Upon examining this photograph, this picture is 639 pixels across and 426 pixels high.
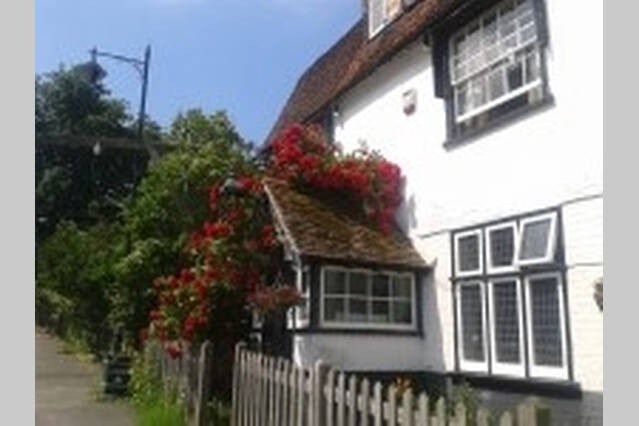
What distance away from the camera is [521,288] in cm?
1122

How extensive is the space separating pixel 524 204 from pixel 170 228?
9.83 m

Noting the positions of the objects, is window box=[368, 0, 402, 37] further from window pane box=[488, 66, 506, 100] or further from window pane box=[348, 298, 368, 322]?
window pane box=[348, 298, 368, 322]

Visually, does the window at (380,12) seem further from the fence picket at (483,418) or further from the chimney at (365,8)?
the fence picket at (483,418)

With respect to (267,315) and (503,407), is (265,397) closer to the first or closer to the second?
(503,407)

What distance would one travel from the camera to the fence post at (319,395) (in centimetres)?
738

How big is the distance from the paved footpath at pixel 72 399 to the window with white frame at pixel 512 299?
210 inches

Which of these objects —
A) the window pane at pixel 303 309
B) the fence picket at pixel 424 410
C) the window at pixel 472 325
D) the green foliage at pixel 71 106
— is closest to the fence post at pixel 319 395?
the fence picket at pixel 424 410

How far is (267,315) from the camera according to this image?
14.0 metres

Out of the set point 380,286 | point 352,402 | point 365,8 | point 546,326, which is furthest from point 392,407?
point 365,8

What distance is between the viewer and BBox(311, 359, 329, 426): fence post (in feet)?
24.2

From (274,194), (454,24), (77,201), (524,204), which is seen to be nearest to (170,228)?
(274,194)

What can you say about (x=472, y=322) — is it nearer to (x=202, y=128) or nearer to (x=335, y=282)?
(x=335, y=282)

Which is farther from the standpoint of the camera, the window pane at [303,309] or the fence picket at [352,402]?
the window pane at [303,309]

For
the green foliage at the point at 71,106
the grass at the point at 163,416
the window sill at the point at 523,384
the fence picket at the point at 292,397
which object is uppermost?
the green foliage at the point at 71,106
